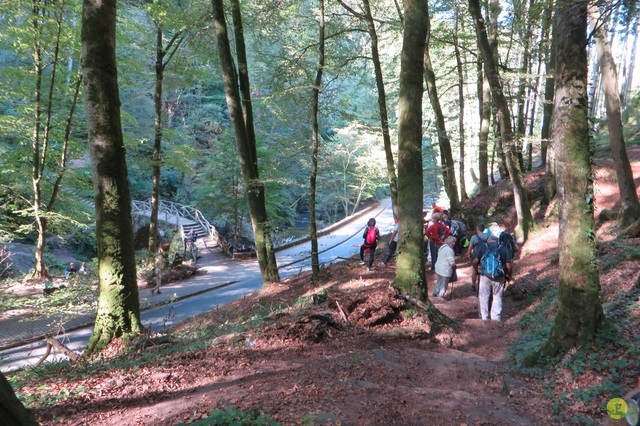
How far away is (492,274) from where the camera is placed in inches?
290

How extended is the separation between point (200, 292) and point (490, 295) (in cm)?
1318

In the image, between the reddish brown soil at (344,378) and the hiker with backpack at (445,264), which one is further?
the hiker with backpack at (445,264)

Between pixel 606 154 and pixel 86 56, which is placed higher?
pixel 86 56

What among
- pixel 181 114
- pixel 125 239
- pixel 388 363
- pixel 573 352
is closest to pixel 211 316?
pixel 125 239

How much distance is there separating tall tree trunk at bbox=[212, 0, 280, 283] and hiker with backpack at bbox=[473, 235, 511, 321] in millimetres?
6369

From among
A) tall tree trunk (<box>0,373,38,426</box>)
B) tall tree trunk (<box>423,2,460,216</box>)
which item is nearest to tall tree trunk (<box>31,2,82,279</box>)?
tall tree trunk (<box>423,2,460,216</box>)

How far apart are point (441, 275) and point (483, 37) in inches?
271

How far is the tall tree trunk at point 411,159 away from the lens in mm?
6594

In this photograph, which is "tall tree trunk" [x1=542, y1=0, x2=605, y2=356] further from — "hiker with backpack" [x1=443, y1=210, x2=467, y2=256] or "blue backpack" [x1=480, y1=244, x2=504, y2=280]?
"hiker with backpack" [x1=443, y1=210, x2=467, y2=256]

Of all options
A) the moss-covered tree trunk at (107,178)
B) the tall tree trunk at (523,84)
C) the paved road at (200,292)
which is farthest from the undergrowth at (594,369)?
the tall tree trunk at (523,84)

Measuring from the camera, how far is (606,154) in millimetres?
17594

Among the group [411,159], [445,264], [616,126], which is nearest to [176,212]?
[445,264]

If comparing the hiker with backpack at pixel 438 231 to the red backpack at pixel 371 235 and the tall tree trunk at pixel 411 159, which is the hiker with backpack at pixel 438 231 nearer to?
the red backpack at pixel 371 235

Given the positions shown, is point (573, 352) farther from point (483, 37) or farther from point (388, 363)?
point (483, 37)
